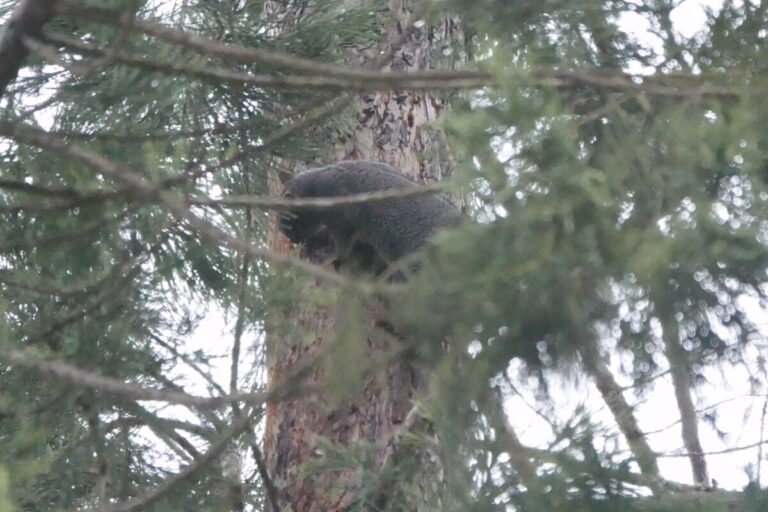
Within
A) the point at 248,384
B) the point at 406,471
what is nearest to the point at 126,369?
the point at 248,384

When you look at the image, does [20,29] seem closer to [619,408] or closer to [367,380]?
[367,380]

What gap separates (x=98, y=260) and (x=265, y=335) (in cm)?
43

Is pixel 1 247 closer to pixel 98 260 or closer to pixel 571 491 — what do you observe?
pixel 98 260

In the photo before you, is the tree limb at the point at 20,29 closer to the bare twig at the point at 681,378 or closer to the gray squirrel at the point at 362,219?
the gray squirrel at the point at 362,219

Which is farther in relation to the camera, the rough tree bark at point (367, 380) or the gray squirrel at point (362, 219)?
the gray squirrel at point (362, 219)

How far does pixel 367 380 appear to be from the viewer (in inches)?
125

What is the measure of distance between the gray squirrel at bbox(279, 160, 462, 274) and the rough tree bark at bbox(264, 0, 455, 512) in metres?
0.20

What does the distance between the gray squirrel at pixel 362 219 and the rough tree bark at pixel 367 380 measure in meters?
0.20

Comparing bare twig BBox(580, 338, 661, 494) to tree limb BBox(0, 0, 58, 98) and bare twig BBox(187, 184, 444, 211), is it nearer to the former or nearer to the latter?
bare twig BBox(187, 184, 444, 211)

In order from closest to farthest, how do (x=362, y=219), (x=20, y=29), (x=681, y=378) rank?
(x=20, y=29) < (x=681, y=378) < (x=362, y=219)

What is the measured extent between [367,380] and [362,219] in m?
0.64

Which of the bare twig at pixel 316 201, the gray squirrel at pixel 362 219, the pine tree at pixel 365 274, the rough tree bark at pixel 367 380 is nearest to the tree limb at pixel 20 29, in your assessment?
the pine tree at pixel 365 274

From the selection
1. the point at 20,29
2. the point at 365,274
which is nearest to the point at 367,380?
the point at 365,274

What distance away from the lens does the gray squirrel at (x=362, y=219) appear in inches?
142
